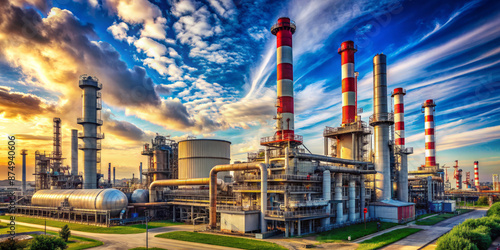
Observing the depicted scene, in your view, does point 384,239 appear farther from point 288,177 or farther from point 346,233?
point 288,177

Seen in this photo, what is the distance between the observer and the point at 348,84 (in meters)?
62.5

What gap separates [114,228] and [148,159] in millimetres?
39299

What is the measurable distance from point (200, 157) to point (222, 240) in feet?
103

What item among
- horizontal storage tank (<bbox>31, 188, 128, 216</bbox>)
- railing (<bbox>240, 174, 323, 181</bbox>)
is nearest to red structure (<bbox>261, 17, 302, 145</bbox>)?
railing (<bbox>240, 174, 323, 181</bbox>)

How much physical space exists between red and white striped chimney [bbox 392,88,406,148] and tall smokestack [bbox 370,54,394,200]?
17.3 m

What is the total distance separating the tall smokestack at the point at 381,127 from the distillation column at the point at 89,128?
57660 mm

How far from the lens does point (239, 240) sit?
35.8 m

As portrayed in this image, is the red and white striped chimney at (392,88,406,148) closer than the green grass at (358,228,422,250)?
No

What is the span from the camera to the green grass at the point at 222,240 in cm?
3269

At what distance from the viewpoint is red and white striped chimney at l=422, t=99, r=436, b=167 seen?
9162 cm

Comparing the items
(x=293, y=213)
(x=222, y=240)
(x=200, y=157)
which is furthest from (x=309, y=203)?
(x=200, y=157)

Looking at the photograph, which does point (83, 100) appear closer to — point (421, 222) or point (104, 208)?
point (104, 208)

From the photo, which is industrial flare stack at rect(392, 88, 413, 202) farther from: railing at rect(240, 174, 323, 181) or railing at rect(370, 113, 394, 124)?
railing at rect(240, 174, 323, 181)

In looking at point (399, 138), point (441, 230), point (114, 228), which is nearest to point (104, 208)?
point (114, 228)
